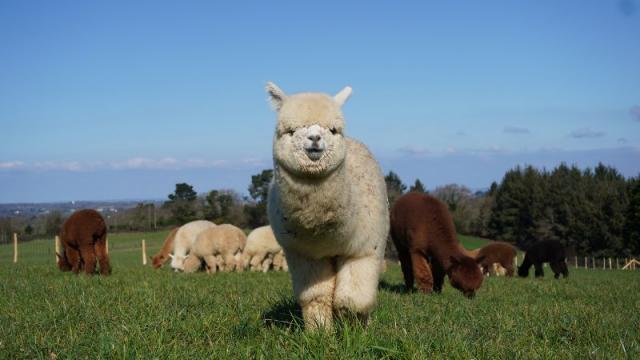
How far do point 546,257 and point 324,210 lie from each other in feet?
77.4

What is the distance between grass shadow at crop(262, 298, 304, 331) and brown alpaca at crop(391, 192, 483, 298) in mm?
4509

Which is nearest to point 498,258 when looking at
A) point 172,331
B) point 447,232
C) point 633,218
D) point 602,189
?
point 447,232

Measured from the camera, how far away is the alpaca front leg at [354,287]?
233 inches

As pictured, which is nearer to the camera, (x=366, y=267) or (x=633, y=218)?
(x=366, y=267)

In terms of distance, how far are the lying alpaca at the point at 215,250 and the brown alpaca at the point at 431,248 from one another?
1095cm

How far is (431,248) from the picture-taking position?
1230 centimetres

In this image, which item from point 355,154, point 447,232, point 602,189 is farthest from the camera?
point 602,189

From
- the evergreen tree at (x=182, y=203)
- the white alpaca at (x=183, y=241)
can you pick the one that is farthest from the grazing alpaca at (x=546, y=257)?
the evergreen tree at (x=182, y=203)

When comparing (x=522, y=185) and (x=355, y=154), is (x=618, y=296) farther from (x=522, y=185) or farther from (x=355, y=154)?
(x=522, y=185)

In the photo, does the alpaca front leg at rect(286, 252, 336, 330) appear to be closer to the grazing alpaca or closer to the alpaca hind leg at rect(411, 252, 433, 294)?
the alpaca hind leg at rect(411, 252, 433, 294)

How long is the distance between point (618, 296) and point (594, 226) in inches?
2292

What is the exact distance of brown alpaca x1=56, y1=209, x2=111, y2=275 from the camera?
1684cm

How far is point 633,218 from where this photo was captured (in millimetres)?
61500

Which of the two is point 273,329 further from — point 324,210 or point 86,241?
point 86,241
